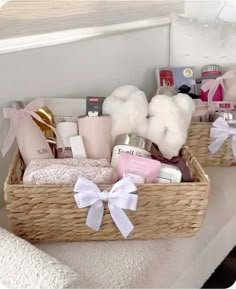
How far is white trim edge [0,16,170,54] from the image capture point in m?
0.98

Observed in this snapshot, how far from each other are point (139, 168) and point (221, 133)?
35 cm

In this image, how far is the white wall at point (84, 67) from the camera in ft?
3.30

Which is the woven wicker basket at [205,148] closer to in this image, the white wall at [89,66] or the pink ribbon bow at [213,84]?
the pink ribbon bow at [213,84]

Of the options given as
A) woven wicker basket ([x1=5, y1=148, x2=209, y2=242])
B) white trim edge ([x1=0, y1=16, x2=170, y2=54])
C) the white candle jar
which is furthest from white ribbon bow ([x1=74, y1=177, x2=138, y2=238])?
white trim edge ([x1=0, y1=16, x2=170, y2=54])

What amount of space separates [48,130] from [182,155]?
0.29 metres

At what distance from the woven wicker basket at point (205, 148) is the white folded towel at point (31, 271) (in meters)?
0.58

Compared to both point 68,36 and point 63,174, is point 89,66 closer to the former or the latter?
point 68,36

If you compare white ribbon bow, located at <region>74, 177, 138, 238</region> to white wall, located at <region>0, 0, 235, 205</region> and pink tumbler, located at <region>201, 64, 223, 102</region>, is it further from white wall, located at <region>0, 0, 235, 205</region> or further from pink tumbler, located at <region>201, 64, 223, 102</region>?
pink tumbler, located at <region>201, 64, 223, 102</region>

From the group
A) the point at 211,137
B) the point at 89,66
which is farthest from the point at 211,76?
the point at 89,66

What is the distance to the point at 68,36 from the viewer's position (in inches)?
43.9

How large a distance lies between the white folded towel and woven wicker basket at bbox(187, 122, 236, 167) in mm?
578

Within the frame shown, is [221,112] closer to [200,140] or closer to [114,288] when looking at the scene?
[200,140]

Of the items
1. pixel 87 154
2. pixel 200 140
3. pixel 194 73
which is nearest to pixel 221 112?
pixel 200 140

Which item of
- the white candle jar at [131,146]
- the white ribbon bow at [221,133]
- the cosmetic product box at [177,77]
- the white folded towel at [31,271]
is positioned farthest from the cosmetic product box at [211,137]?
the white folded towel at [31,271]
